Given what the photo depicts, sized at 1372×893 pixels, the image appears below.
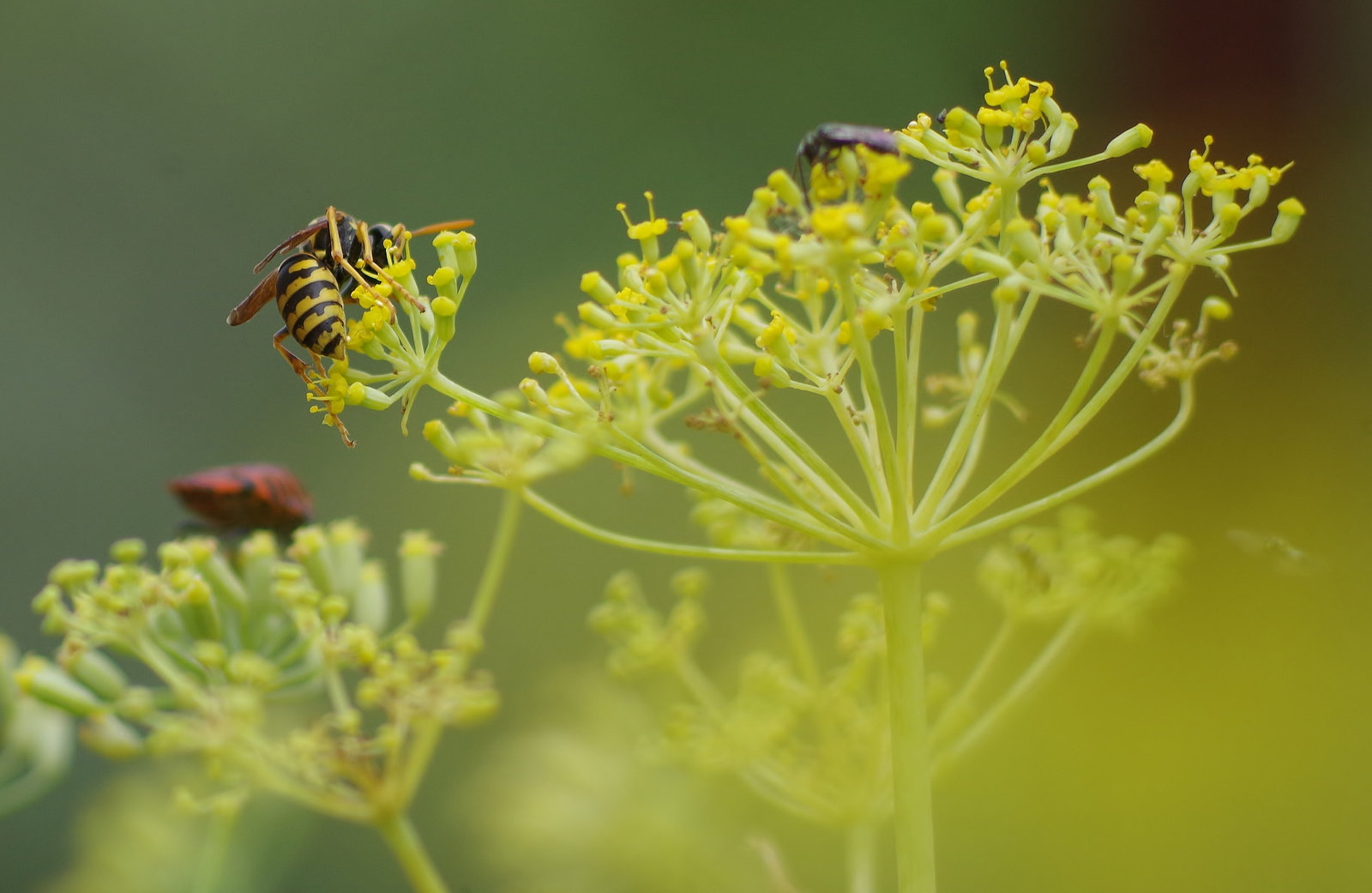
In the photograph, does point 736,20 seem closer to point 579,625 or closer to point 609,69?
point 609,69

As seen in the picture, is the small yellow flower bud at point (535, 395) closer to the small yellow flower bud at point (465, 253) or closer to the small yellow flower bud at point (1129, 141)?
the small yellow flower bud at point (465, 253)

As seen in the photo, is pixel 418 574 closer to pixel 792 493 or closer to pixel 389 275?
pixel 389 275

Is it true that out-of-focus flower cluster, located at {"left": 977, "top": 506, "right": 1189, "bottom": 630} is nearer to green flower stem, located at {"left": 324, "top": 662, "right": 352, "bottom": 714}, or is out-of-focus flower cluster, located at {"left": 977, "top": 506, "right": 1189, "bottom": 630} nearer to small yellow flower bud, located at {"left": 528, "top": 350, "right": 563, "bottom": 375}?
small yellow flower bud, located at {"left": 528, "top": 350, "right": 563, "bottom": 375}

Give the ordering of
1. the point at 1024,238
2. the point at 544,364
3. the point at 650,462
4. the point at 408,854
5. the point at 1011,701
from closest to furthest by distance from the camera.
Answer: the point at 1024,238 → the point at 650,462 → the point at 544,364 → the point at 408,854 → the point at 1011,701

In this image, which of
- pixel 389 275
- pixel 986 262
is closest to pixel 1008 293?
pixel 986 262

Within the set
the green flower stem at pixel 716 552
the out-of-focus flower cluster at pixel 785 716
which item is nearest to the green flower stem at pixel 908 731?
the green flower stem at pixel 716 552
